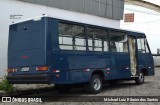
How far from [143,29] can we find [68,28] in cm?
2601

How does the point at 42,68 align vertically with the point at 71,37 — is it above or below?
below

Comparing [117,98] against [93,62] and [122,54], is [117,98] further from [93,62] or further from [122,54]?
[122,54]

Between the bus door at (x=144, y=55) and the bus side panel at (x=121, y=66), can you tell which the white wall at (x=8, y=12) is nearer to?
the bus door at (x=144, y=55)

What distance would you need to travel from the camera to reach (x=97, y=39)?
13.8 meters

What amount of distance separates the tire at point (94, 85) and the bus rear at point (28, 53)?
252 centimetres

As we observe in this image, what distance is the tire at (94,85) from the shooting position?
43.5ft

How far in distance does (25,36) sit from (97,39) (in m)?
3.14

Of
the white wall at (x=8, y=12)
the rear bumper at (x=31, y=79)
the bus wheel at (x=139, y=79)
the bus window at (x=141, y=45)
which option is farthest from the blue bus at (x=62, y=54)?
the white wall at (x=8, y=12)

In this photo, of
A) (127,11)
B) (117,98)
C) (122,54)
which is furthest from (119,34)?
(127,11)

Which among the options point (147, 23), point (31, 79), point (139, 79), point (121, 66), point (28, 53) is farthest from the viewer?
point (147, 23)

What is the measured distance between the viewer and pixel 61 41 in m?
11.9

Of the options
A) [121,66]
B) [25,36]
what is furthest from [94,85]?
[25,36]

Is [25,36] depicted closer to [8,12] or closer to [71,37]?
[71,37]

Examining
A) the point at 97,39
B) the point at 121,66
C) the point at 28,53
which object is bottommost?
the point at 121,66
